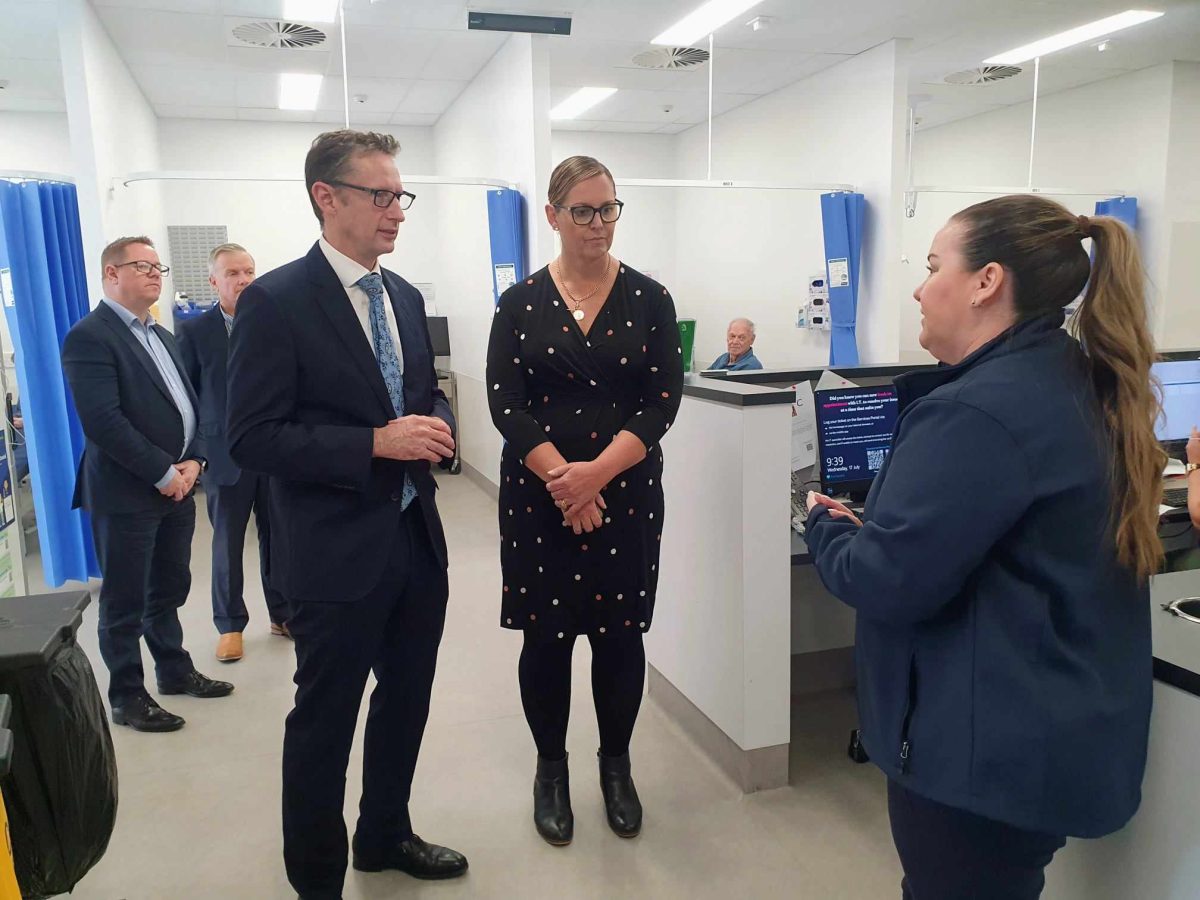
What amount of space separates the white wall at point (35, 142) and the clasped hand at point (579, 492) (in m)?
6.51

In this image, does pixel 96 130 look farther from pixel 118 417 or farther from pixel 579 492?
pixel 579 492

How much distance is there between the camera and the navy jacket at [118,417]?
8.14 ft

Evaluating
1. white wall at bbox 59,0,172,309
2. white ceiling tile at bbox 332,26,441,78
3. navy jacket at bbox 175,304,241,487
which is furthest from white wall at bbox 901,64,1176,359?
white wall at bbox 59,0,172,309

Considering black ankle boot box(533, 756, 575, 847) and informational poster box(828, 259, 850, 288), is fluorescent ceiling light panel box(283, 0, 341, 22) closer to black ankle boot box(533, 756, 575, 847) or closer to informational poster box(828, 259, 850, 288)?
informational poster box(828, 259, 850, 288)

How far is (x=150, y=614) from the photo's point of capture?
2852 millimetres

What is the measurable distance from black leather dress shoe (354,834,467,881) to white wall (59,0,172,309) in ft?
11.0

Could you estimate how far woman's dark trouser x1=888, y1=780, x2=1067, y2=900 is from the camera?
105cm

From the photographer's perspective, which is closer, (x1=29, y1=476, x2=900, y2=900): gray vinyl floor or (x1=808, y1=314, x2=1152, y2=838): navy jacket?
(x1=808, y1=314, x2=1152, y2=838): navy jacket

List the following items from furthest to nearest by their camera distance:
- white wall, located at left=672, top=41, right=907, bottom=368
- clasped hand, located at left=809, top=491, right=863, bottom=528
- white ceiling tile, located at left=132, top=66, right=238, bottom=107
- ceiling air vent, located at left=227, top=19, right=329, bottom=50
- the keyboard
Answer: white ceiling tile, located at left=132, top=66, right=238, bottom=107
white wall, located at left=672, top=41, right=907, bottom=368
ceiling air vent, located at left=227, top=19, right=329, bottom=50
the keyboard
clasped hand, located at left=809, top=491, right=863, bottom=528

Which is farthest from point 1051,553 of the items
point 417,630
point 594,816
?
point 594,816

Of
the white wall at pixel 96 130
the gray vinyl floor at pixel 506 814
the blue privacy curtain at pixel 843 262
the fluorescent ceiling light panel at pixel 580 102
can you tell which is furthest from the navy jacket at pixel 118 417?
the fluorescent ceiling light panel at pixel 580 102

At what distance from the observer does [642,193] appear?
8102 millimetres

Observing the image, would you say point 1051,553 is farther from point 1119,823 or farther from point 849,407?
point 849,407

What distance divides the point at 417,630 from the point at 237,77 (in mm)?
5345
